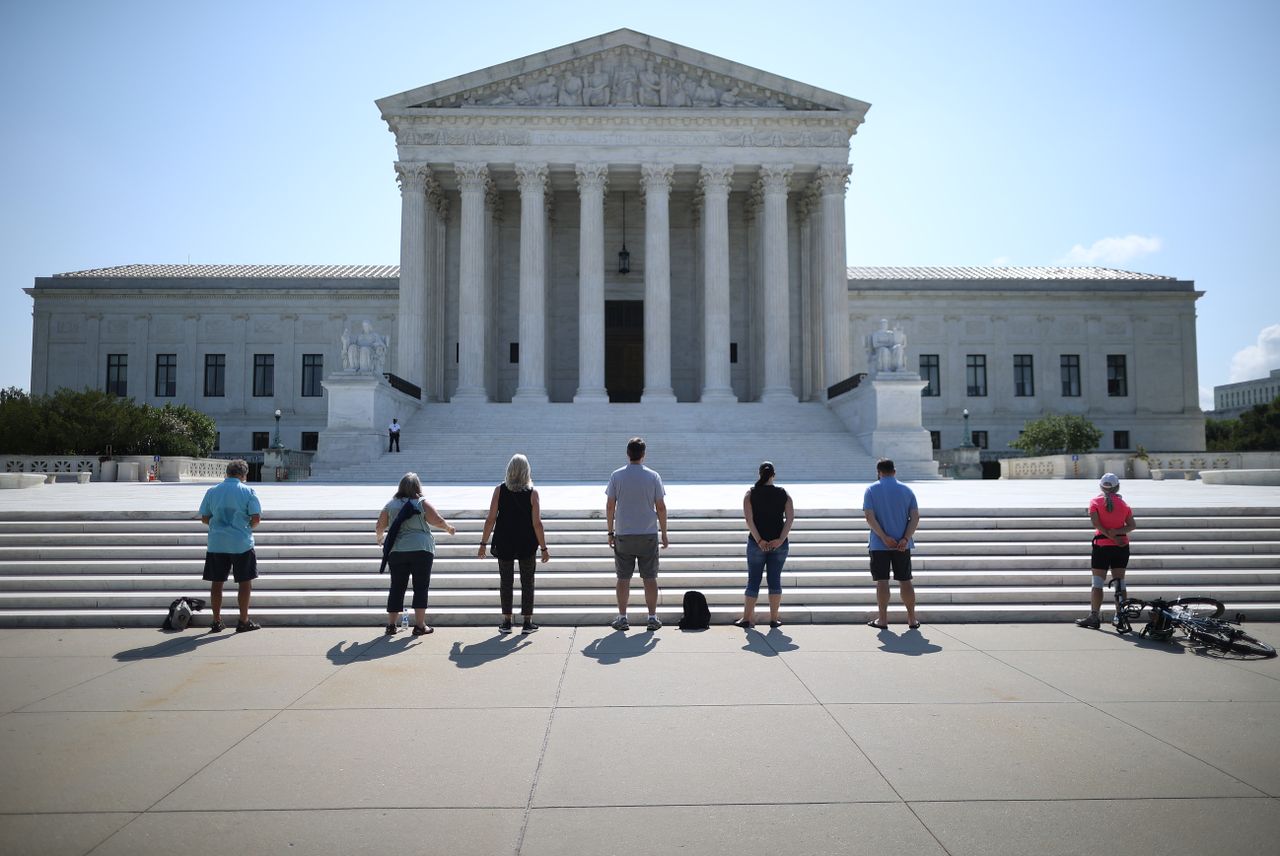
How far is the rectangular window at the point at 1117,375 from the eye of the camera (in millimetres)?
59969

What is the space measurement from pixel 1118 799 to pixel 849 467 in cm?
2625

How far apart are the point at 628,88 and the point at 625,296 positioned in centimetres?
1063

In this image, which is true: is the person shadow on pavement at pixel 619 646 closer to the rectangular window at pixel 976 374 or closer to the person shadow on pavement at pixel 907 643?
the person shadow on pavement at pixel 907 643

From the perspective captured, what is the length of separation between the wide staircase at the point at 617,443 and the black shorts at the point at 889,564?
1907 cm

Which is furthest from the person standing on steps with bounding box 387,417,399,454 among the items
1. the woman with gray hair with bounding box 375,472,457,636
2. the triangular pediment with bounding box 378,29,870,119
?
the woman with gray hair with bounding box 375,472,457,636

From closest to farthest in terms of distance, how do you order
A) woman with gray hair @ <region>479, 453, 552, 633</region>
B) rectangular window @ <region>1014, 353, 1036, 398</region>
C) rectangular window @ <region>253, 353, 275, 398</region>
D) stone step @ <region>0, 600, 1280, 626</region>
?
woman with gray hair @ <region>479, 453, 552, 633</region> → stone step @ <region>0, 600, 1280, 626</region> → rectangular window @ <region>253, 353, 275, 398</region> → rectangular window @ <region>1014, 353, 1036, 398</region>

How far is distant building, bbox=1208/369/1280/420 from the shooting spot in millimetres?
128125

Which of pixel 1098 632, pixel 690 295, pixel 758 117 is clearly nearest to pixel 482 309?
pixel 690 295

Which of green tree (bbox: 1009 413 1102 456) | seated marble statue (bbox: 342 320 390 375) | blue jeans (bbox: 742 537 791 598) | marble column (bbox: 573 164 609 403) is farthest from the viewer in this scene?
green tree (bbox: 1009 413 1102 456)

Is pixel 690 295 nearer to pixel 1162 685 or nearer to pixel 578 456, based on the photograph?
pixel 578 456

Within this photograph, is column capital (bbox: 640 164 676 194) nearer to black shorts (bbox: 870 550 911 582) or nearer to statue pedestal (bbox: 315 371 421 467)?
statue pedestal (bbox: 315 371 421 467)

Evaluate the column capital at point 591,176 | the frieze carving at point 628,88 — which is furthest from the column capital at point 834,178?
the column capital at point 591,176

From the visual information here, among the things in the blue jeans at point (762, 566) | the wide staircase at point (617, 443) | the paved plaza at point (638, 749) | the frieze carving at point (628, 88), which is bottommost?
the paved plaza at point (638, 749)

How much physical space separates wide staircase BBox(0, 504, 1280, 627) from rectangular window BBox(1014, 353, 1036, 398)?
48572mm
